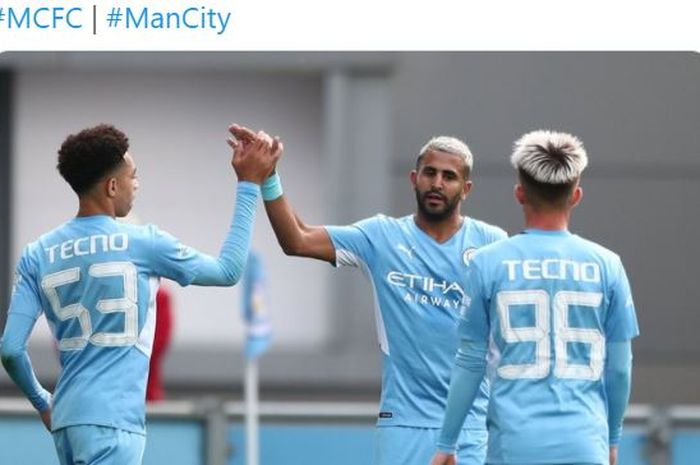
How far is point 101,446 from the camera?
7.32 metres

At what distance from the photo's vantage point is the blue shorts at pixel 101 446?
24.0 feet

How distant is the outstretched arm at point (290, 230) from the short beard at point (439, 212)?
441 mm

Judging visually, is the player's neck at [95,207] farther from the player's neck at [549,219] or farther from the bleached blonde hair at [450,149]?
the player's neck at [549,219]

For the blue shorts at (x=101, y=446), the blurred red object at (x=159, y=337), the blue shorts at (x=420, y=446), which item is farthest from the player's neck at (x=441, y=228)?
the blurred red object at (x=159, y=337)

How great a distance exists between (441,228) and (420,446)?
3.15 ft

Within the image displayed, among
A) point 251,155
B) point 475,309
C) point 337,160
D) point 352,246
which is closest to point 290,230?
point 352,246

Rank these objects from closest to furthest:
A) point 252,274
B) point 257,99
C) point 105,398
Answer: point 105,398, point 252,274, point 257,99

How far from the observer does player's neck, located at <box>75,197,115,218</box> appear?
756 cm

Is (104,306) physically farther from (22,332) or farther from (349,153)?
(349,153)

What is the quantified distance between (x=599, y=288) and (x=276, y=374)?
15255 millimetres
